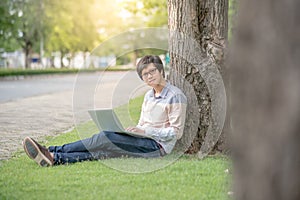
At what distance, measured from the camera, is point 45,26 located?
42.8 m

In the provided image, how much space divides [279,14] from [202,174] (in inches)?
121

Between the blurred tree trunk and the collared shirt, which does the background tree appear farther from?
the blurred tree trunk

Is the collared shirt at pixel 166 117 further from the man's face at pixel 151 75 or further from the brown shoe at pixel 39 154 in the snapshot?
the brown shoe at pixel 39 154

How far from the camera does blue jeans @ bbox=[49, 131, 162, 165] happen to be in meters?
5.08

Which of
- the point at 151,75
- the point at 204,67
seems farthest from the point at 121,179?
the point at 204,67

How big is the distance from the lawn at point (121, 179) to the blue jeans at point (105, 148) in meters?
0.09

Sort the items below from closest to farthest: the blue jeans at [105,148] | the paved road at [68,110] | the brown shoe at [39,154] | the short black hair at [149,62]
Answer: the brown shoe at [39,154] < the blue jeans at [105,148] < the short black hair at [149,62] < the paved road at [68,110]

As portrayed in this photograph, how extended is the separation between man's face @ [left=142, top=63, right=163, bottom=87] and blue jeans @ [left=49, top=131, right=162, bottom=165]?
574 millimetres

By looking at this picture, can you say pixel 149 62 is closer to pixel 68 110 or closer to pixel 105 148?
pixel 105 148

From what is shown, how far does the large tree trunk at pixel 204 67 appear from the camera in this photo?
5.50m

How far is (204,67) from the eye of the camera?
5.50m

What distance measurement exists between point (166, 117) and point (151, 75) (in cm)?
44

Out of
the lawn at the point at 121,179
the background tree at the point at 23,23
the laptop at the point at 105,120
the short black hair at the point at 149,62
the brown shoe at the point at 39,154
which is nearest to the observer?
the lawn at the point at 121,179

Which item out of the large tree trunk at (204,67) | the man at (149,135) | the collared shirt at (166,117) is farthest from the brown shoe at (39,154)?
the large tree trunk at (204,67)
